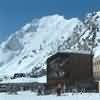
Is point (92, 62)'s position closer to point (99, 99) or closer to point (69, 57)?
point (69, 57)

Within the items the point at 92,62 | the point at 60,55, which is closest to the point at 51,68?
the point at 60,55

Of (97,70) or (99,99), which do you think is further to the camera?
(97,70)

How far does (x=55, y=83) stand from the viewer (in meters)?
120

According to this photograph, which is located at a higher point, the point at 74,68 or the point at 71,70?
the point at 74,68

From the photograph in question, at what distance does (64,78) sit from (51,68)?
26.1 feet

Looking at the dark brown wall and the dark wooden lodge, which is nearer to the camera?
the dark wooden lodge

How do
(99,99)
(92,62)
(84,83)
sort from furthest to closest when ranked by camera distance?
(92,62)
(84,83)
(99,99)

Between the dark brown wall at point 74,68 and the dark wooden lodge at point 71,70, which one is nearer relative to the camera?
the dark wooden lodge at point 71,70

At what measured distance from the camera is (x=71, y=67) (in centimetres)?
11994

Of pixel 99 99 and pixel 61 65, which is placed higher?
pixel 61 65

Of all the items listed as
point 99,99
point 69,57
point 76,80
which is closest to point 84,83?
point 76,80

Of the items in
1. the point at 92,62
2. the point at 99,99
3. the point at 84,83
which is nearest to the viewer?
the point at 99,99

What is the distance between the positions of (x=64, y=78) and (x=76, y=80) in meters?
3.82

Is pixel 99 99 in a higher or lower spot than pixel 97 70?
lower
